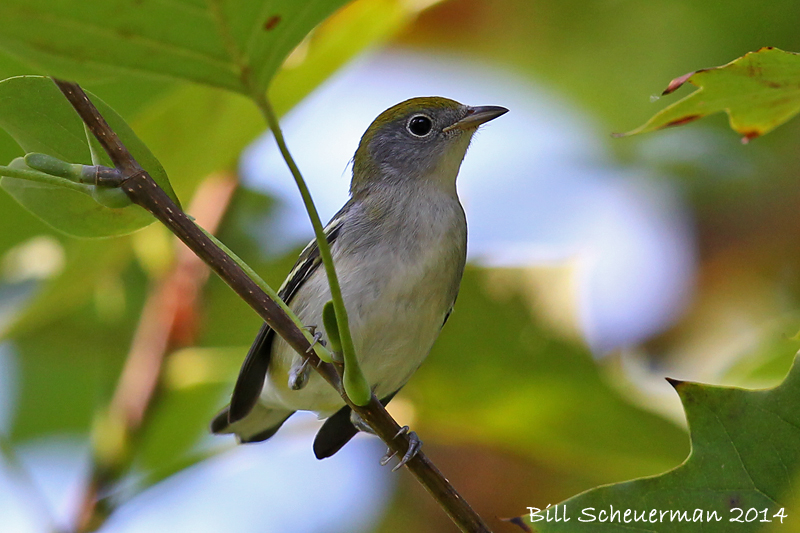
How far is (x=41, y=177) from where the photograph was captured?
5.01 feet

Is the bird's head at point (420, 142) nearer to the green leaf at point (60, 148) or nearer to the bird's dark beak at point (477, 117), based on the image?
the bird's dark beak at point (477, 117)

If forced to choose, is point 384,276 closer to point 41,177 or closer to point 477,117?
point 477,117

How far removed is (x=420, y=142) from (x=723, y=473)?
2217mm

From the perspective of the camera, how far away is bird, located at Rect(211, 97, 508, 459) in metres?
2.93

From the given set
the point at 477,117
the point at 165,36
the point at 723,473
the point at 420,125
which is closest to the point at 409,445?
the point at 723,473

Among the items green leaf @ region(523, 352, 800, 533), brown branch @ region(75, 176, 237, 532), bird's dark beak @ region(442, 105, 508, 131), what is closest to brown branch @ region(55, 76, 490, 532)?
green leaf @ region(523, 352, 800, 533)

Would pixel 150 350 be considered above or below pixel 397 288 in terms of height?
above

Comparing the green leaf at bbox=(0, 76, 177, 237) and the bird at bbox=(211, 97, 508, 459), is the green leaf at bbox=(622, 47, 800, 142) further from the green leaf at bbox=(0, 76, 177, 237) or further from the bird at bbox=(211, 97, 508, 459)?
the bird at bbox=(211, 97, 508, 459)

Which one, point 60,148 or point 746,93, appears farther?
point 746,93

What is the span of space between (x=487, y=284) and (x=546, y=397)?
1.80 ft

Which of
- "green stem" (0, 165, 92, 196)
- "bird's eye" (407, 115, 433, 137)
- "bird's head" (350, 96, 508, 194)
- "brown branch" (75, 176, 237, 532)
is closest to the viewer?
"green stem" (0, 165, 92, 196)

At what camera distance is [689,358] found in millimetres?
3791

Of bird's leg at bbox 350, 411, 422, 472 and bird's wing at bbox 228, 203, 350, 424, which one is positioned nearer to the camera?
bird's leg at bbox 350, 411, 422, 472

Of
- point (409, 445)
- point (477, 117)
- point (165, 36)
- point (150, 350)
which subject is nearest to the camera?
point (165, 36)
